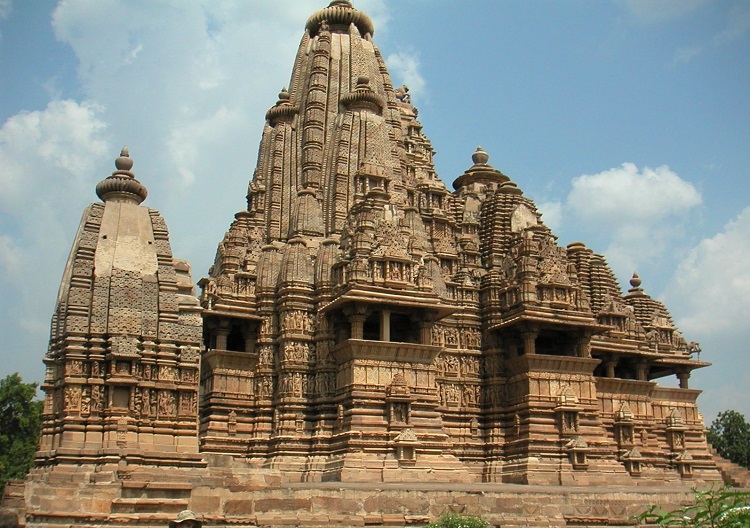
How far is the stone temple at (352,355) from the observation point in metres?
16.5

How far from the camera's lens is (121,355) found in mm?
16375

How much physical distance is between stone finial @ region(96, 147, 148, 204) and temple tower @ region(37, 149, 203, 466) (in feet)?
1.56

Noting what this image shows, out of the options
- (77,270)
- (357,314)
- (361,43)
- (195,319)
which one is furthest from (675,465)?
(77,270)

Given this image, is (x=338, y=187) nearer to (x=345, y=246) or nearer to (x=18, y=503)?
(x=345, y=246)

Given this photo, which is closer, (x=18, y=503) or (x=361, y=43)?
(x=18, y=503)

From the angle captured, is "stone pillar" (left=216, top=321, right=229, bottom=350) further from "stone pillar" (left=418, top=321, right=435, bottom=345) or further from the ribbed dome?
the ribbed dome

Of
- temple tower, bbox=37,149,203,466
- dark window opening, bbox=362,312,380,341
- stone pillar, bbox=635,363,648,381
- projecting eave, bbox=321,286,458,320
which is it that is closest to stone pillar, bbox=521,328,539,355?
projecting eave, bbox=321,286,458,320

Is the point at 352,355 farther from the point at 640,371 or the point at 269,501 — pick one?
the point at 640,371

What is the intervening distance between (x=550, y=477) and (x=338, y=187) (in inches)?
466

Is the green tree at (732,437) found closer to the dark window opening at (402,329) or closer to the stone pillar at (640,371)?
the stone pillar at (640,371)

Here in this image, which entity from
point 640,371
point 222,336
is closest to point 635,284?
point 640,371

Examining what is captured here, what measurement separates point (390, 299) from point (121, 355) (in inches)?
413

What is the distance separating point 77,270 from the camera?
16.9 meters

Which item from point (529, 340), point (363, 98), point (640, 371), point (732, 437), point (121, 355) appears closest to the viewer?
point (121, 355)
